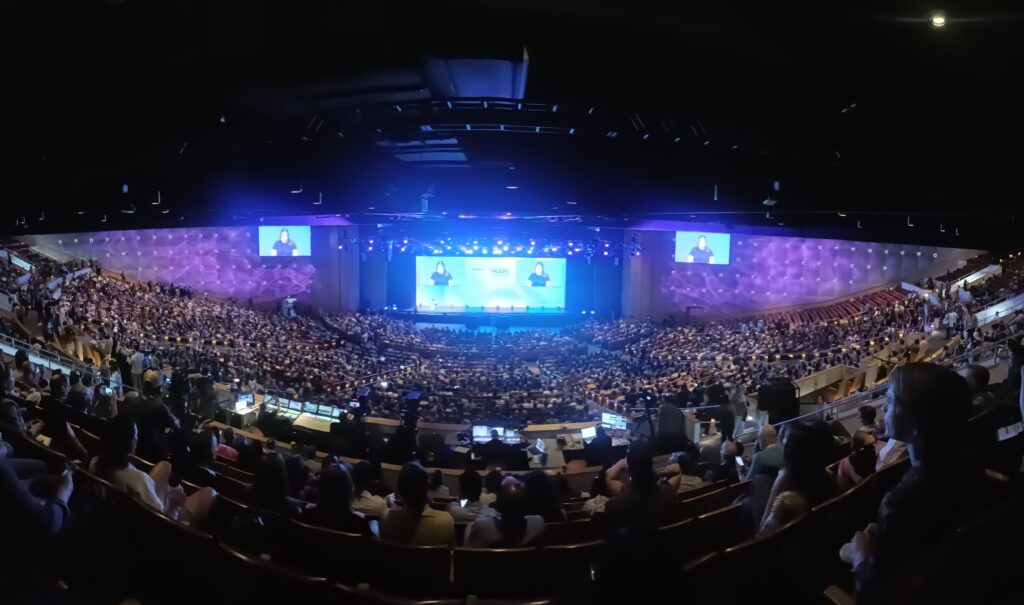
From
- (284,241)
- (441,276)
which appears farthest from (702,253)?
(284,241)

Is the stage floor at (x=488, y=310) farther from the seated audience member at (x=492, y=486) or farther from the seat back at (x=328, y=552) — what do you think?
the seat back at (x=328, y=552)

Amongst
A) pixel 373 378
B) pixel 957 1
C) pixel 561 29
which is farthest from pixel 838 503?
pixel 373 378

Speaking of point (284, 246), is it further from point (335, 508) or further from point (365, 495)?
point (335, 508)

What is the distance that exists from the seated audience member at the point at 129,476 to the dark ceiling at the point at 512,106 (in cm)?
371

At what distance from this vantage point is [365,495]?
450 centimetres

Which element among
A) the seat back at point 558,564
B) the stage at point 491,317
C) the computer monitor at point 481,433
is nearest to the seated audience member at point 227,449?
the computer monitor at point 481,433

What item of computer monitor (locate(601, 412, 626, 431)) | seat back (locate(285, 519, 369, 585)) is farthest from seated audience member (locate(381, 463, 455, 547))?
computer monitor (locate(601, 412, 626, 431))

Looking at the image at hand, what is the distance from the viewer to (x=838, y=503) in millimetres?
2754

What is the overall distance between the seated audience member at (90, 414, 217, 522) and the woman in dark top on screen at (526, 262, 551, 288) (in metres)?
29.3

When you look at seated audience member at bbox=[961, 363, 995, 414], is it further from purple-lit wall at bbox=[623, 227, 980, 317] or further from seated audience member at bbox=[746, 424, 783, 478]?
purple-lit wall at bbox=[623, 227, 980, 317]

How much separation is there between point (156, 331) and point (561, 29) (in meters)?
20.0

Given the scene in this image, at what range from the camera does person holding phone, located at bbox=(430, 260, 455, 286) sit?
1283 inches

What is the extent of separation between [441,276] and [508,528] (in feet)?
98.1

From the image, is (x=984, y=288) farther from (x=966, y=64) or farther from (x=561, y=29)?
(x=561, y=29)
